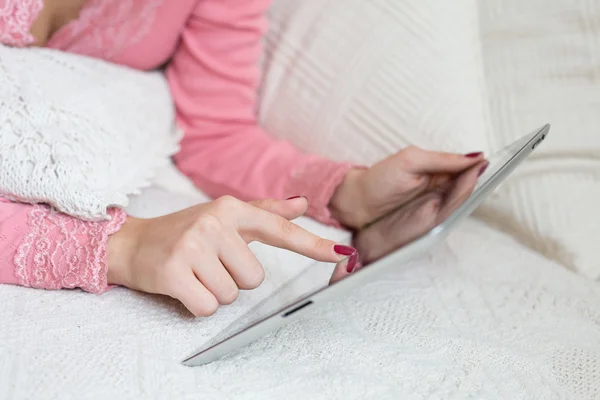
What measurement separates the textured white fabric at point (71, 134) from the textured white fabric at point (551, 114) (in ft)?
1.31

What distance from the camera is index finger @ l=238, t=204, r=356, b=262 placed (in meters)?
0.48

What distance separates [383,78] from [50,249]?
41 centimetres

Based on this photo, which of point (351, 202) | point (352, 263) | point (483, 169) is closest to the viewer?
point (352, 263)

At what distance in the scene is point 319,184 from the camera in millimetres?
699

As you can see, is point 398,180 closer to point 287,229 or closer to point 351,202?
point 351,202

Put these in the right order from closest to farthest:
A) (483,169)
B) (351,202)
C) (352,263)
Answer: (352,263)
(483,169)
(351,202)

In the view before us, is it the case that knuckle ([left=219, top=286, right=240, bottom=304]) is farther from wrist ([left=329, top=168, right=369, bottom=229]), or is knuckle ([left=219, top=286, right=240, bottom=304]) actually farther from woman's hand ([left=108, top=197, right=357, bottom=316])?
wrist ([left=329, top=168, right=369, bottom=229])

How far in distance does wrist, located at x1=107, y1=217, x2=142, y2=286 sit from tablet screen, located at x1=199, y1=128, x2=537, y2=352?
0.10 meters

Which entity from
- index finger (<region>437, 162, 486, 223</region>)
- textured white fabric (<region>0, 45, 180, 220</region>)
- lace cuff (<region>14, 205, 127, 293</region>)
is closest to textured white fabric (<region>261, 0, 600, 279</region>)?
index finger (<region>437, 162, 486, 223</region>)

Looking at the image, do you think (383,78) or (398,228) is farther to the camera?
(383,78)

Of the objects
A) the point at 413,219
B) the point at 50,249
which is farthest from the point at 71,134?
the point at 413,219

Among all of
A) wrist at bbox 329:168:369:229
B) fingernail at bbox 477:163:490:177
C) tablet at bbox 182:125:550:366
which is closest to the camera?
tablet at bbox 182:125:550:366

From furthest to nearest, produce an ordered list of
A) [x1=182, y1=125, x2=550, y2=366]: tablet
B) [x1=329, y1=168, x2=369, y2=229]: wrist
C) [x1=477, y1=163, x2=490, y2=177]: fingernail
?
[x1=329, y1=168, x2=369, y2=229]: wrist < [x1=477, y1=163, x2=490, y2=177]: fingernail < [x1=182, y1=125, x2=550, y2=366]: tablet

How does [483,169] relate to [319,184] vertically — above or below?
above
